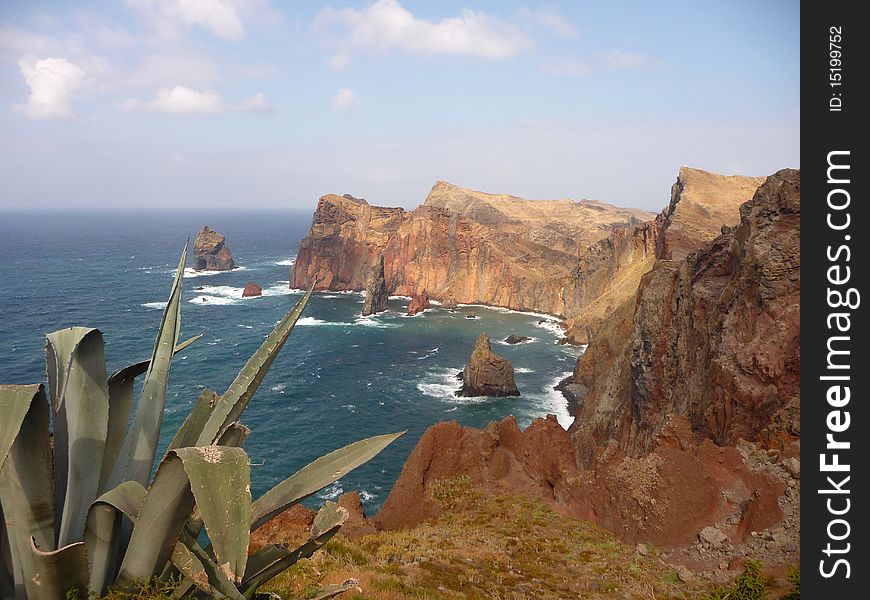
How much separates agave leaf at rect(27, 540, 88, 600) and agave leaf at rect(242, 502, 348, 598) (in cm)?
121

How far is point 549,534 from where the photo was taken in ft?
54.7

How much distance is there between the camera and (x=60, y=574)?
3461 mm

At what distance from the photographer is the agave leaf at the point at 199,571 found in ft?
12.2

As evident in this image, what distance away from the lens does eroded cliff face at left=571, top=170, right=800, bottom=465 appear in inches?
753

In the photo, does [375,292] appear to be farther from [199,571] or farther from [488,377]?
[199,571]

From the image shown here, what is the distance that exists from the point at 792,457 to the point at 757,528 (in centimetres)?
285

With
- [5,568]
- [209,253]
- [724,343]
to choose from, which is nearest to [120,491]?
[5,568]

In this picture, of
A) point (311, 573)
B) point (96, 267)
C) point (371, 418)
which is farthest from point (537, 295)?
point (96, 267)

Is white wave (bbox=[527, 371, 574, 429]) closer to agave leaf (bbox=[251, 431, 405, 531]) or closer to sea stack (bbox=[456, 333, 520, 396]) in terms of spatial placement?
sea stack (bbox=[456, 333, 520, 396])

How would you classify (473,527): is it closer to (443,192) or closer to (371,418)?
(371,418)

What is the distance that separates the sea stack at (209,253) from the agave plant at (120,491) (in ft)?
414

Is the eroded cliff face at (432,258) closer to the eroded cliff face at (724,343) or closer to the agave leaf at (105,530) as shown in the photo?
the eroded cliff face at (724,343)

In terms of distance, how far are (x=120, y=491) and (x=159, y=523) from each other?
35cm

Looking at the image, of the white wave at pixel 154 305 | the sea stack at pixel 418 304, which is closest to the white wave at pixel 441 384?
the sea stack at pixel 418 304
